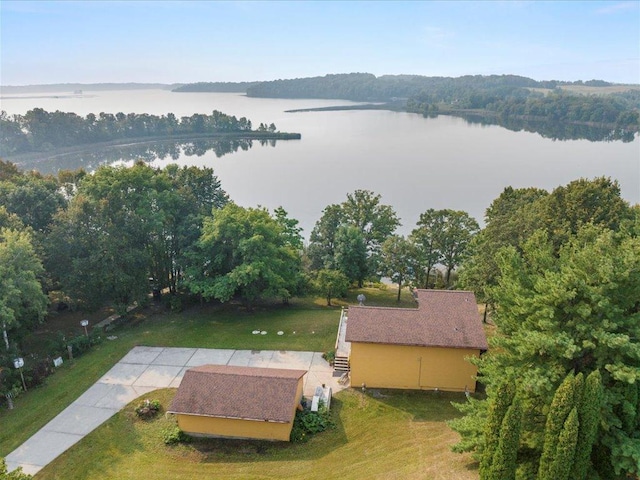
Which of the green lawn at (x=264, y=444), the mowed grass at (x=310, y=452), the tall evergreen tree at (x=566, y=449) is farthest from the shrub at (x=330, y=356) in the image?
the tall evergreen tree at (x=566, y=449)

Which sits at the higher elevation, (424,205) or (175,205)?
(175,205)

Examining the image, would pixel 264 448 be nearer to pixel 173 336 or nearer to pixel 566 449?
pixel 566 449

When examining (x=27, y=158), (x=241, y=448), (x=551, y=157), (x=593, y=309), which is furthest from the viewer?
(x=27, y=158)

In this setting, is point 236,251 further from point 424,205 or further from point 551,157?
point 551,157

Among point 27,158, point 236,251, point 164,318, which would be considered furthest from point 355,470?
point 27,158

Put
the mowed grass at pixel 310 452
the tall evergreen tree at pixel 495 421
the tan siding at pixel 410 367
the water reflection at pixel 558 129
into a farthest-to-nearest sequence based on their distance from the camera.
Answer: the water reflection at pixel 558 129, the tan siding at pixel 410 367, the mowed grass at pixel 310 452, the tall evergreen tree at pixel 495 421

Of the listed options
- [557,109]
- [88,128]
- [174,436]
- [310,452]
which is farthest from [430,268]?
[557,109]

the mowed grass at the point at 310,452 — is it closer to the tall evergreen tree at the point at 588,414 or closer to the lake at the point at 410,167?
the tall evergreen tree at the point at 588,414
